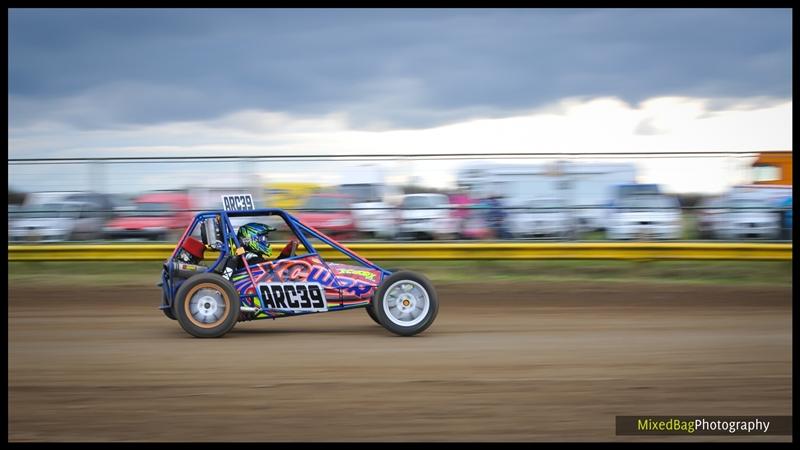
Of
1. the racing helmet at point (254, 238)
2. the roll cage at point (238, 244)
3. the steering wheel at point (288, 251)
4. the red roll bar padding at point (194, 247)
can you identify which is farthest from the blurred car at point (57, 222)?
the steering wheel at point (288, 251)

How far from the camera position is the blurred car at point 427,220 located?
13.1 meters

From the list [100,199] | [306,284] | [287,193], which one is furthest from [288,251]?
[100,199]

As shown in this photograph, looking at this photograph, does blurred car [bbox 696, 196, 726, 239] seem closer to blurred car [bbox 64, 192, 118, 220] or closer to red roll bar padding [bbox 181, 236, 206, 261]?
red roll bar padding [bbox 181, 236, 206, 261]

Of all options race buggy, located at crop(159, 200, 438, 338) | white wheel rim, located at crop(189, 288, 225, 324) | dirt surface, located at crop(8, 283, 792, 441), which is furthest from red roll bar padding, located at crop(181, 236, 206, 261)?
dirt surface, located at crop(8, 283, 792, 441)

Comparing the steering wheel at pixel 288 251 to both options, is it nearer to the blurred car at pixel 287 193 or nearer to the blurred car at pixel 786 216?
the blurred car at pixel 287 193

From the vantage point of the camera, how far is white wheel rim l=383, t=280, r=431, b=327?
803 centimetres

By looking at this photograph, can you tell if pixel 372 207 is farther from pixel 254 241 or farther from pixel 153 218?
pixel 254 241

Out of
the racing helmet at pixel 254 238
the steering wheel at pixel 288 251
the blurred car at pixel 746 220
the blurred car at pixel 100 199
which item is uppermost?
the blurred car at pixel 100 199

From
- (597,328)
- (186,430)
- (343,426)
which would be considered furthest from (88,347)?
(597,328)

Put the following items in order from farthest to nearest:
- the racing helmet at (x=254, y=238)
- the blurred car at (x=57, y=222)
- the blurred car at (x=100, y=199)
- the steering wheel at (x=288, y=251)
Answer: the blurred car at (x=100, y=199), the blurred car at (x=57, y=222), the steering wheel at (x=288, y=251), the racing helmet at (x=254, y=238)

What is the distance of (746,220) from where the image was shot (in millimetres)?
13172

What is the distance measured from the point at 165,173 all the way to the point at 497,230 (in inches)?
214

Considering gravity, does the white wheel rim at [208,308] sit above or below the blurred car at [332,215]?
below

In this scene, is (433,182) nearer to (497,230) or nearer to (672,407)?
(497,230)
